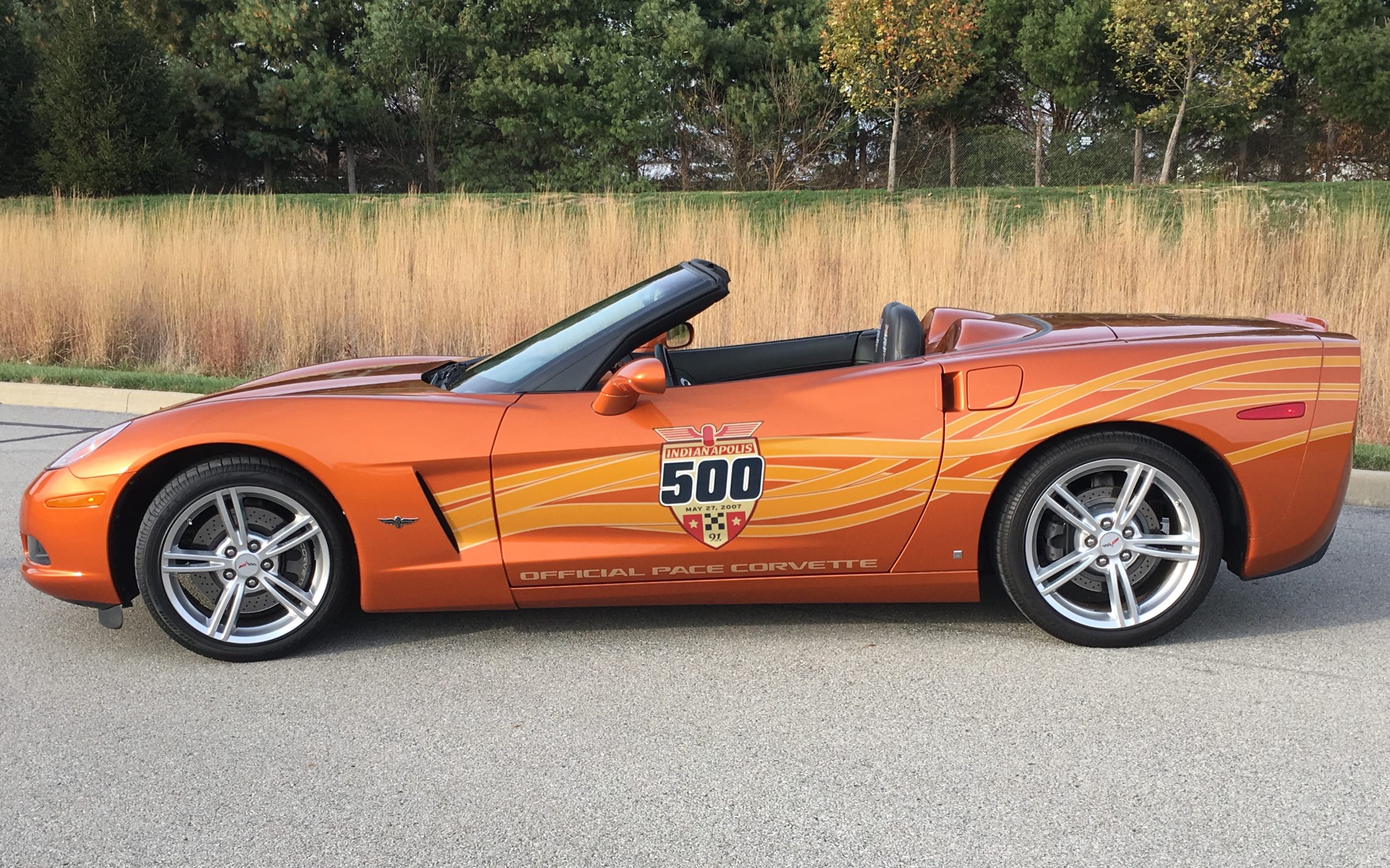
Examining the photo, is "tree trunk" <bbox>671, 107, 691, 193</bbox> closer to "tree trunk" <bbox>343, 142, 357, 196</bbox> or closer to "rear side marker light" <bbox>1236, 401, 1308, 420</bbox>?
"tree trunk" <bbox>343, 142, 357, 196</bbox>

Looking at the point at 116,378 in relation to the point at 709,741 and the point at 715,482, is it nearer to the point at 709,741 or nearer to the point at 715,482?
the point at 715,482

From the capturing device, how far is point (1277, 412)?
12.0 ft

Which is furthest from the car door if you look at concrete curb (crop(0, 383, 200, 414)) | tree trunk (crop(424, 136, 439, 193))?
tree trunk (crop(424, 136, 439, 193))

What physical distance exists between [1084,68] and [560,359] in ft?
116

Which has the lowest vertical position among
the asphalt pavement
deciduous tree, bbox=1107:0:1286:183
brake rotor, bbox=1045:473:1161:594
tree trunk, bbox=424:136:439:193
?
the asphalt pavement

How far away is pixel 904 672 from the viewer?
3562mm

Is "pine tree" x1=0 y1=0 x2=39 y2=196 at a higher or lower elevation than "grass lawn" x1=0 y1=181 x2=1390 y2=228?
higher

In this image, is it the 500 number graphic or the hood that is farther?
the hood

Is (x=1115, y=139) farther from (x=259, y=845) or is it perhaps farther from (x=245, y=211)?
(x=259, y=845)

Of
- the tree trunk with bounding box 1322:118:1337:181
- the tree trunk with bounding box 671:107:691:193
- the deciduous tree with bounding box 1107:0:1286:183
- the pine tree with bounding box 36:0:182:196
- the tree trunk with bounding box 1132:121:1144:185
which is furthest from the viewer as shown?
the tree trunk with bounding box 671:107:691:193

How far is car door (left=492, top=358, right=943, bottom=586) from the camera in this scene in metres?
3.56

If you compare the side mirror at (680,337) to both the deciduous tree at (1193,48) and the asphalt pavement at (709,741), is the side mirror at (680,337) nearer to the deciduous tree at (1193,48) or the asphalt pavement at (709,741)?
the asphalt pavement at (709,741)

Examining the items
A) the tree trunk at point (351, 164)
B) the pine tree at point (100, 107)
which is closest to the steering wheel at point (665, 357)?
the pine tree at point (100, 107)

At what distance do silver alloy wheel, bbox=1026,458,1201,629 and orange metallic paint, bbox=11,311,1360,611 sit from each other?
17 cm
